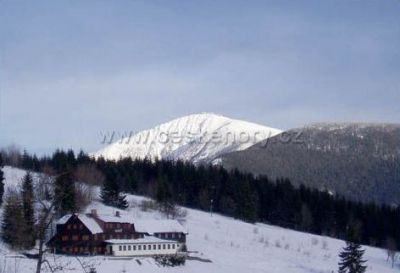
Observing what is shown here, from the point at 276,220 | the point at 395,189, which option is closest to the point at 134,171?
the point at 276,220

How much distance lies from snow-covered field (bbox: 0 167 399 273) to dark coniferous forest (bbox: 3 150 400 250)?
16.3 ft

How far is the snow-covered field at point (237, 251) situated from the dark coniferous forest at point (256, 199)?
196 inches

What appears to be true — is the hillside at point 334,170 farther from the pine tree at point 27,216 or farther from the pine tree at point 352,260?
the pine tree at point 27,216

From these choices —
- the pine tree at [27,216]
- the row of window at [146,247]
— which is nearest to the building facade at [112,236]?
the row of window at [146,247]

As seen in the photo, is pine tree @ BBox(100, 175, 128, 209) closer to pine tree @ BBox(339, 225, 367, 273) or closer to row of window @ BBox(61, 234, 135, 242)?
row of window @ BBox(61, 234, 135, 242)

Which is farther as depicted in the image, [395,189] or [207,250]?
[395,189]

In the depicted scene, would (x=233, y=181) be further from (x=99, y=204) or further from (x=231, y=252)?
(x=231, y=252)

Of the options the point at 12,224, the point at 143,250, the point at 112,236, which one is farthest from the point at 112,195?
the point at 12,224

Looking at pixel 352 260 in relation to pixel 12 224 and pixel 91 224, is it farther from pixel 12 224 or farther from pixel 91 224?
pixel 12 224

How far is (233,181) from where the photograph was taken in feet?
311

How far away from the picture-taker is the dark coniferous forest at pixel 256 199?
91188 mm

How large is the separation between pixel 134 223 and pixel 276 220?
3383 centimetres

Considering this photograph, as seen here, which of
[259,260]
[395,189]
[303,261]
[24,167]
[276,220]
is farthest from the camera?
[395,189]

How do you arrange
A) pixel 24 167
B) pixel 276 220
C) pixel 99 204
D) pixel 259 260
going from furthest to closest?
1. pixel 24 167
2. pixel 276 220
3. pixel 99 204
4. pixel 259 260
